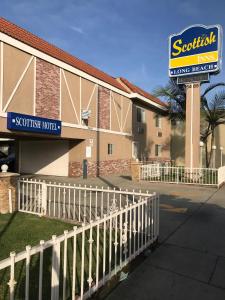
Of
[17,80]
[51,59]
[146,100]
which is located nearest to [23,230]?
[17,80]

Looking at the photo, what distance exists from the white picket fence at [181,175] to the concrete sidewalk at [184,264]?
7.24m

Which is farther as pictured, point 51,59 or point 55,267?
point 51,59

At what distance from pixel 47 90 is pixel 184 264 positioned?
1308 cm

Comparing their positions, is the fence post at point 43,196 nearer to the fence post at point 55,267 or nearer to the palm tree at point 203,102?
the fence post at point 55,267

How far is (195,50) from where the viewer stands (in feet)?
55.6

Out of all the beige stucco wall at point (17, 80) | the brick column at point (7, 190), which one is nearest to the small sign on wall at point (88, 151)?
the beige stucco wall at point (17, 80)

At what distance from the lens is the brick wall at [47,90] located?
15.1 meters

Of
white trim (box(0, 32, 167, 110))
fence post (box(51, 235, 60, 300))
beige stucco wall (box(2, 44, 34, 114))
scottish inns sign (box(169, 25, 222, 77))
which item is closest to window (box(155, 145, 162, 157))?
white trim (box(0, 32, 167, 110))

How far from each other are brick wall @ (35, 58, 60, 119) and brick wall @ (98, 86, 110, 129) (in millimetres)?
4844

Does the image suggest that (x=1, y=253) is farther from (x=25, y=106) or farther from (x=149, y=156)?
(x=149, y=156)

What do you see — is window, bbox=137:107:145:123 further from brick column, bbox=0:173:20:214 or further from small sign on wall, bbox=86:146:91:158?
brick column, bbox=0:173:20:214

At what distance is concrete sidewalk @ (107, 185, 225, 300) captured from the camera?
382cm

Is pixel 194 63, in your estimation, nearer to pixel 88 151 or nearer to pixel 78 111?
pixel 78 111

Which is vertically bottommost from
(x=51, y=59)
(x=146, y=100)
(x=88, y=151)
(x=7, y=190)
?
(x=7, y=190)
